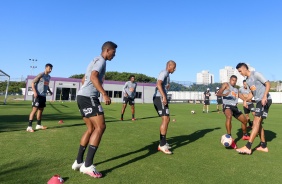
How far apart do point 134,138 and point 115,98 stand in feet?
141

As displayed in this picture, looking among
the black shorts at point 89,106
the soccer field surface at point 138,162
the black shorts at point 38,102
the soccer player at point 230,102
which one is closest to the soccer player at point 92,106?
the black shorts at point 89,106

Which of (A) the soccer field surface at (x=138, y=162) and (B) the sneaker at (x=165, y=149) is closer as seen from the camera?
(A) the soccer field surface at (x=138, y=162)

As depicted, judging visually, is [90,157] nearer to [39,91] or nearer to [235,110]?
[235,110]

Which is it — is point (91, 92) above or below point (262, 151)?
above

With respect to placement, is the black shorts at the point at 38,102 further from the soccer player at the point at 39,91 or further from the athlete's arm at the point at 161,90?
the athlete's arm at the point at 161,90

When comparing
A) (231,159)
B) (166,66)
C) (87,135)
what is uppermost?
(166,66)

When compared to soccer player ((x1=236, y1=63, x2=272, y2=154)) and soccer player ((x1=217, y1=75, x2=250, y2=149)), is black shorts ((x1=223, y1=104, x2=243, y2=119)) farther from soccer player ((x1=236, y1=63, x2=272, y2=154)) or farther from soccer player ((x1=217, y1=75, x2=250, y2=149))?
soccer player ((x1=236, y1=63, x2=272, y2=154))

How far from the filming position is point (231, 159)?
521 centimetres

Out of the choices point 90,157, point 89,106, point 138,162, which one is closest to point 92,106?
point 89,106

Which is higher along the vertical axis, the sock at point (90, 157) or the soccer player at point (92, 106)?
the soccer player at point (92, 106)

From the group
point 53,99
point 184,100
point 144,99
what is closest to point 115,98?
point 144,99

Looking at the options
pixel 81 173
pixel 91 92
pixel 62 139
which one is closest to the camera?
pixel 81 173

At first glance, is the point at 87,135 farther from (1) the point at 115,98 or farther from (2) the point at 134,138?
(1) the point at 115,98

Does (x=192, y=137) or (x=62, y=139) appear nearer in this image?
(x=62, y=139)
